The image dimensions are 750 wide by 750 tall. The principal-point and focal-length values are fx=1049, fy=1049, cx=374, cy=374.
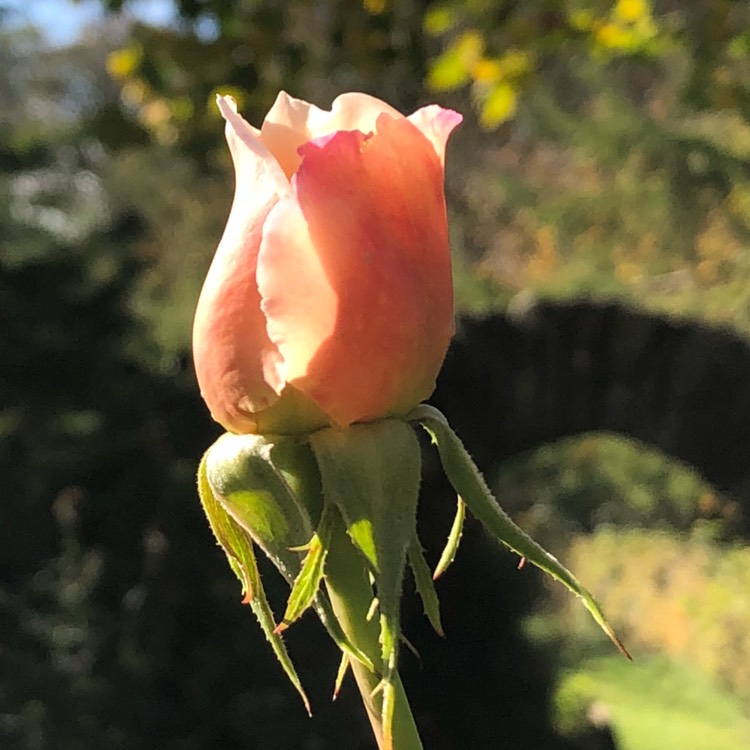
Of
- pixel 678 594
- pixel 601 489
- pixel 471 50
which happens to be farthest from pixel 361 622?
pixel 601 489

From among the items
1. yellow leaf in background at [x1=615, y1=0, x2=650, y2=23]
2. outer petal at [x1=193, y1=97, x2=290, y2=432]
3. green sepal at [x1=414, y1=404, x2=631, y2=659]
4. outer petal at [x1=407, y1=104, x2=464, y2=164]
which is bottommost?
yellow leaf in background at [x1=615, y1=0, x2=650, y2=23]

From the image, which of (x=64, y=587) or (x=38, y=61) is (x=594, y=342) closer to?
(x=64, y=587)

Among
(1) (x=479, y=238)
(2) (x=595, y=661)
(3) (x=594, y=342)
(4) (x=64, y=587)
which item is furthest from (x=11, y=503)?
(1) (x=479, y=238)

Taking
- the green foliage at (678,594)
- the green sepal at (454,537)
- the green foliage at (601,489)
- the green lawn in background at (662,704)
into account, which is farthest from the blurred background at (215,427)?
the green foliage at (601,489)

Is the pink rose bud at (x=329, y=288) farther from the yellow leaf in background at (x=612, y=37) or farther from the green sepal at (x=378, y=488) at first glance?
the yellow leaf in background at (x=612, y=37)

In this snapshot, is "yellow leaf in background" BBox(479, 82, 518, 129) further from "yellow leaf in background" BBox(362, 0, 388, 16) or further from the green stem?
the green stem

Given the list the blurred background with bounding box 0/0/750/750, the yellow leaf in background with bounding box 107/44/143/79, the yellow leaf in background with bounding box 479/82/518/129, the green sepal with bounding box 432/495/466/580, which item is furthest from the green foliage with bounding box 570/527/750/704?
the green sepal with bounding box 432/495/466/580

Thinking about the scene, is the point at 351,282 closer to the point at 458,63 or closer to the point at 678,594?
the point at 458,63
